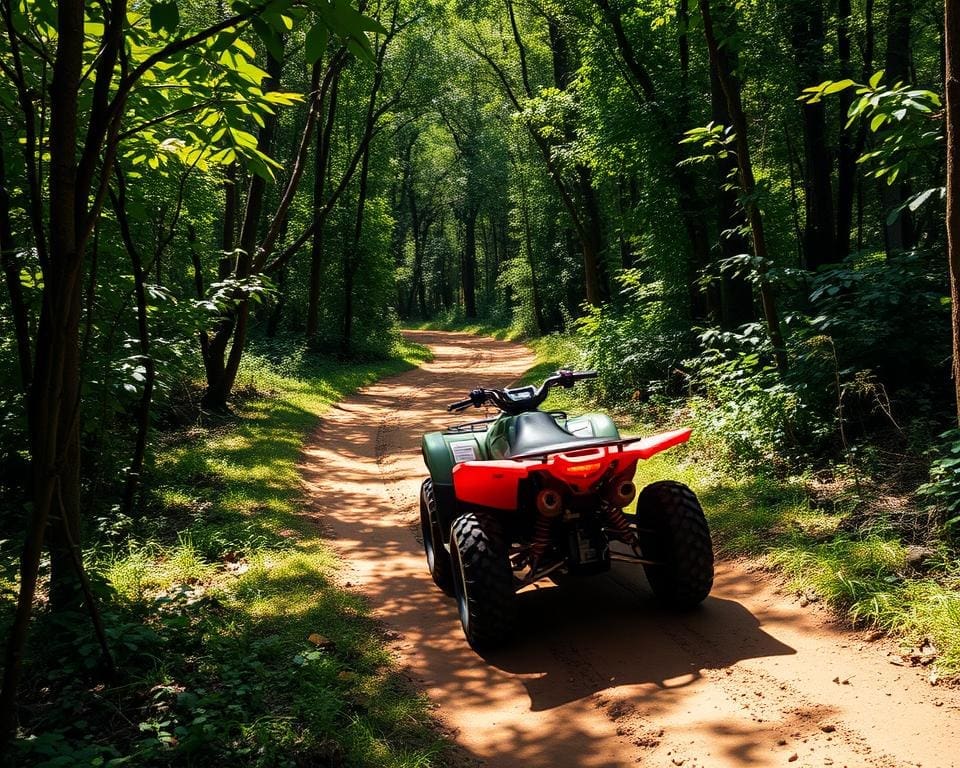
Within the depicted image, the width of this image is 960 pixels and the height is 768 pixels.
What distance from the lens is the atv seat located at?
4.32 meters

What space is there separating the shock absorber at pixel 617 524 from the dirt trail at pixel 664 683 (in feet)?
1.94

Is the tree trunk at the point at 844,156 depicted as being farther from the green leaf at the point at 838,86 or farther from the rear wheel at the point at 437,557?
the rear wheel at the point at 437,557

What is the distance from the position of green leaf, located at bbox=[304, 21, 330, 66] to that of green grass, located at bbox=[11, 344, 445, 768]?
274 centimetres

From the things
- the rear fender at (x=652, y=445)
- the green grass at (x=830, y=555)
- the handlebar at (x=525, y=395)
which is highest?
the handlebar at (x=525, y=395)

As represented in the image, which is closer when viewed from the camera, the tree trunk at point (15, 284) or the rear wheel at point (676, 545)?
the tree trunk at point (15, 284)

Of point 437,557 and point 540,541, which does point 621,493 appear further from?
point 437,557

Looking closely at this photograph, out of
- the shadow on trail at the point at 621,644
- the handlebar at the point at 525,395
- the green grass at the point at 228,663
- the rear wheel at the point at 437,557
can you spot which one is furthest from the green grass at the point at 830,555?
the green grass at the point at 228,663

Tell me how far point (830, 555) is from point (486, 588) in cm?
247

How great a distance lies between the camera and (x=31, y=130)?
275cm

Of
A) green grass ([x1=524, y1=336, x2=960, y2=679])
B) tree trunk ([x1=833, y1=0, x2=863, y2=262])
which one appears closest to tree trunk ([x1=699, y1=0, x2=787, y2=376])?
green grass ([x1=524, y1=336, x2=960, y2=679])

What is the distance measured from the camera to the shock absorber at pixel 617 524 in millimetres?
4348

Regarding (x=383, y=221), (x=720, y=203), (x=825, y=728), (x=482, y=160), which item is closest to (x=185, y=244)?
(x=720, y=203)

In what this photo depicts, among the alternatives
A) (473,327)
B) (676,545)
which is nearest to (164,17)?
(676,545)

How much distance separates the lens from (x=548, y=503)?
4102mm
